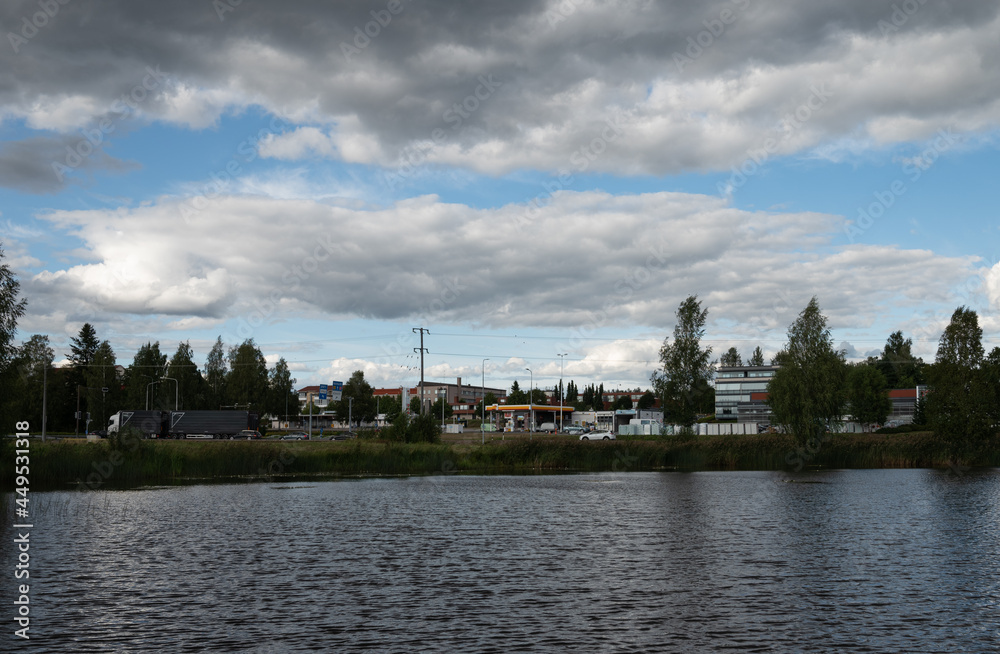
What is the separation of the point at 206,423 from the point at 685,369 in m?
70.8

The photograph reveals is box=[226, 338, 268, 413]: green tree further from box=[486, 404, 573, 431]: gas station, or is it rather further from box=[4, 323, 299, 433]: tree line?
box=[486, 404, 573, 431]: gas station

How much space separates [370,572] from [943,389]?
233 ft

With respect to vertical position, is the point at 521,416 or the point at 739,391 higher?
the point at 739,391

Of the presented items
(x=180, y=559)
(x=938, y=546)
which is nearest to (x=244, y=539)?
(x=180, y=559)

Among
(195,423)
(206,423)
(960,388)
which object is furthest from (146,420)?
(960,388)

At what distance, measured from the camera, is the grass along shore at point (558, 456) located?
6091 centimetres

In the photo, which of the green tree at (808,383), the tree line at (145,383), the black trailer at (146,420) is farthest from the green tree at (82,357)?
the green tree at (808,383)

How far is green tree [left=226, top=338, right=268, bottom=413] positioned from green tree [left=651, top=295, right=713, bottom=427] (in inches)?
3642

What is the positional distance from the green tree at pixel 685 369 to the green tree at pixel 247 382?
92503 millimetres

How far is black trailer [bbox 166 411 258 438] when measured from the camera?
114m

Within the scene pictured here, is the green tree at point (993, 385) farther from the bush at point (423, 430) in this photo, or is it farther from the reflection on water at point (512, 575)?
the bush at point (423, 430)

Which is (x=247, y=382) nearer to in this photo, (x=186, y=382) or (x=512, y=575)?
(x=186, y=382)

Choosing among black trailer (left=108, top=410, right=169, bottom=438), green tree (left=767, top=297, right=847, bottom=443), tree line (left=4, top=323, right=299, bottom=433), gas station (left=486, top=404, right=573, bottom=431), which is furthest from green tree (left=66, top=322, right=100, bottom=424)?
green tree (left=767, top=297, right=847, bottom=443)

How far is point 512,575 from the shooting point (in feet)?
70.8
